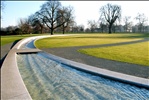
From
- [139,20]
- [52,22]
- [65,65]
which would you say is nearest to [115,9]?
[139,20]

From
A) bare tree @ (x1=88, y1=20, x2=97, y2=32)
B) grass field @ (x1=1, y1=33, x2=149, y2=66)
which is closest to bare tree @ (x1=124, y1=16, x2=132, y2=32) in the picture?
bare tree @ (x1=88, y1=20, x2=97, y2=32)

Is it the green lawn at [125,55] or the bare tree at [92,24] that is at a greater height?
the bare tree at [92,24]

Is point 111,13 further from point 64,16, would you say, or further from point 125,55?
point 125,55

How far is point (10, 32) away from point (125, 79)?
60.7 meters

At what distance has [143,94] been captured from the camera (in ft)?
15.3

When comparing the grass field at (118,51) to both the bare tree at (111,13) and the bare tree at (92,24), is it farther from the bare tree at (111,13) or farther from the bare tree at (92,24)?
the bare tree at (92,24)

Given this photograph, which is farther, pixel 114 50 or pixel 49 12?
Result: pixel 49 12

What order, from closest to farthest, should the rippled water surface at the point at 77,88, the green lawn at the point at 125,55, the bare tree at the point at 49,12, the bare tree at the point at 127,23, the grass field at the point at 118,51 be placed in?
the rippled water surface at the point at 77,88 < the green lawn at the point at 125,55 < the grass field at the point at 118,51 < the bare tree at the point at 49,12 < the bare tree at the point at 127,23

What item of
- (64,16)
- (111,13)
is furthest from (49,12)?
(111,13)

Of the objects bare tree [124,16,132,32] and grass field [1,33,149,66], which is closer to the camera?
grass field [1,33,149,66]

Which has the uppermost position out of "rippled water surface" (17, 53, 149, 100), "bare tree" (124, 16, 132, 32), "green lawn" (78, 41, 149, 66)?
"bare tree" (124, 16, 132, 32)

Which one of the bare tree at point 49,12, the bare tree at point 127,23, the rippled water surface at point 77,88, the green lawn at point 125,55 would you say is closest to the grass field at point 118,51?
the green lawn at point 125,55

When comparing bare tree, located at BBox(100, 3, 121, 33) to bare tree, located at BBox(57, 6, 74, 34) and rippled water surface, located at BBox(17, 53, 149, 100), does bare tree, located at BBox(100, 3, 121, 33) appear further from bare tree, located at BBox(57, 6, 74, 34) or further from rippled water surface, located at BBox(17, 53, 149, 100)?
rippled water surface, located at BBox(17, 53, 149, 100)

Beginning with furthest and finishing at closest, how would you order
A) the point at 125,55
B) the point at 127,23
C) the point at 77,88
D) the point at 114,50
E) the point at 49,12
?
the point at 127,23
the point at 49,12
the point at 114,50
the point at 125,55
the point at 77,88
